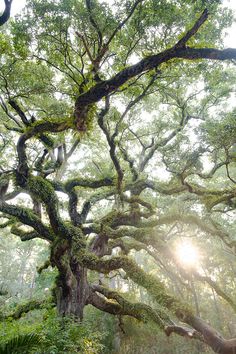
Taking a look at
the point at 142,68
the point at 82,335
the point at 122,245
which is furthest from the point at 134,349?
the point at 142,68

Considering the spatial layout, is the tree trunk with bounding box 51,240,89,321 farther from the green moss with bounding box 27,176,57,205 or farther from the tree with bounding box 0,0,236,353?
the green moss with bounding box 27,176,57,205

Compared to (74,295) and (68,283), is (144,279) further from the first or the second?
(74,295)

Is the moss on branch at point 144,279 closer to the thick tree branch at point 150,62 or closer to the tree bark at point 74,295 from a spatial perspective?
the tree bark at point 74,295

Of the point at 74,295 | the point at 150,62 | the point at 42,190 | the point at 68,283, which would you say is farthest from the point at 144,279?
the point at 150,62

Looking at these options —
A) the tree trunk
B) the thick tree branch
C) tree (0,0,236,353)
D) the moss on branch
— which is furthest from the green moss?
the thick tree branch

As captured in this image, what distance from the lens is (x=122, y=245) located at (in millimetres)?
10664

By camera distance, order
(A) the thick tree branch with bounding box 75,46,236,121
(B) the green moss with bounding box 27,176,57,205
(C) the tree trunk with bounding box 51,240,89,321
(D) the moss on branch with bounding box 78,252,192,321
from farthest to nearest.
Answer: (C) the tree trunk with bounding box 51,240,89,321
(B) the green moss with bounding box 27,176,57,205
(D) the moss on branch with bounding box 78,252,192,321
(A) the thick tree branch with bounding box 75,46,236,121

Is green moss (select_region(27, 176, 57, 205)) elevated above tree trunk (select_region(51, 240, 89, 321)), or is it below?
above

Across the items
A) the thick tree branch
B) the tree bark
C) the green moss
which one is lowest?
the tree bark

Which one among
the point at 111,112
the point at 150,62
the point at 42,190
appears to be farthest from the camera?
the point at 111,112

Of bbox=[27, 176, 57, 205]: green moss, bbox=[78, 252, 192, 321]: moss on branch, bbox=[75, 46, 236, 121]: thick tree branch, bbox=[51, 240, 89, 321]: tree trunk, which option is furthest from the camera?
bbox=[51, 240, 89, 321]: tree trunk

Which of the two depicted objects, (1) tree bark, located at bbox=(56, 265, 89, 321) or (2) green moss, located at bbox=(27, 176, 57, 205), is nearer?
(2) green moss, located at bbox=(27, 176, 57, 205)

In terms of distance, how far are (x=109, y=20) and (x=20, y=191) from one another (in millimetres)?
5605

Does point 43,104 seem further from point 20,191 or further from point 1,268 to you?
point 1,268
